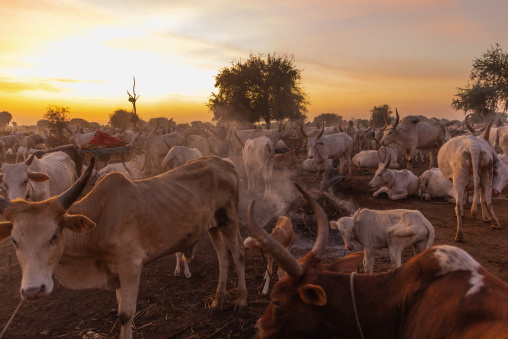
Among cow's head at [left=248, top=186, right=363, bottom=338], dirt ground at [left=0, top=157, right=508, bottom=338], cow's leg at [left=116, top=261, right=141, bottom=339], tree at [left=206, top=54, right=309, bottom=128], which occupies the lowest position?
dirt ground at [left=0, top=157, right=508, bottom=338]

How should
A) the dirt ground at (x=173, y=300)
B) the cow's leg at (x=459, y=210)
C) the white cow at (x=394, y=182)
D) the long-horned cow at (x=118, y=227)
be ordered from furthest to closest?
the white cow at (x=394, y=182) < the cow's leg at (x=459, y=210) < the dirt ground at (x=173, y=300) < the long-horned cow at (x=118, y=227)

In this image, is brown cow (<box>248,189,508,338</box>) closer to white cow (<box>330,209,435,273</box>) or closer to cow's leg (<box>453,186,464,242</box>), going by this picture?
white cow (<box>330,209,435,273</box>)

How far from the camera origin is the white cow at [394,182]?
1136 cm

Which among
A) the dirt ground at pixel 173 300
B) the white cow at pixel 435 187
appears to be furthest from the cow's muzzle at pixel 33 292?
the white cow at pixel 435 187

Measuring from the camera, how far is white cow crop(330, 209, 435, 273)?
5.42m

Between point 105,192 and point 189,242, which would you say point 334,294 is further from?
point 105,192

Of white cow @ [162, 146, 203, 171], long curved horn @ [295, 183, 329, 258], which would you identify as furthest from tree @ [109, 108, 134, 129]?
long curved horn @ [295, 183, 329, 258]

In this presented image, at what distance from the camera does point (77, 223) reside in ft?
11.0

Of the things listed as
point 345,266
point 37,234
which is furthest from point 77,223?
point 345,266

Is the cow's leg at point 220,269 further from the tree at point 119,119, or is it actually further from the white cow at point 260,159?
the tree at point 119,119

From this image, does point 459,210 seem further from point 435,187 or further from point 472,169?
point 435,187

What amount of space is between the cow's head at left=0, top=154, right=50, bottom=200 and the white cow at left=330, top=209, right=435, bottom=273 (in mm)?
6079

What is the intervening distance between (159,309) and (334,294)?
3605 millimetres

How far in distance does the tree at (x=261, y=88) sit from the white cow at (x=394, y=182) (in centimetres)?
2950
